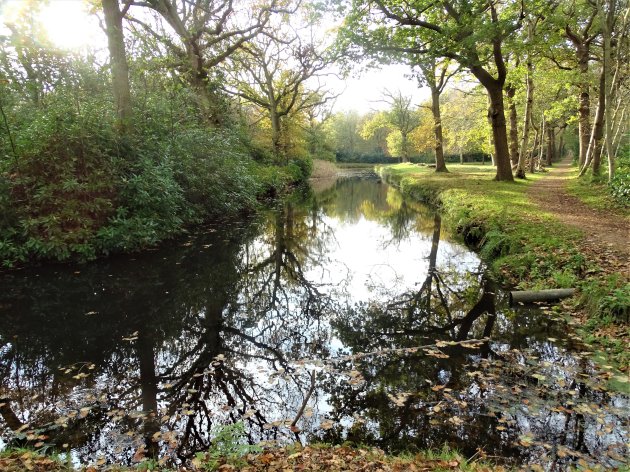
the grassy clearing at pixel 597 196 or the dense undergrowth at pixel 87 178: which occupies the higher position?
the dense undergrowth at pixel 87 178

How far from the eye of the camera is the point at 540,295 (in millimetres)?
6711

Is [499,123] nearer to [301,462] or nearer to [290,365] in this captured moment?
[290,365]

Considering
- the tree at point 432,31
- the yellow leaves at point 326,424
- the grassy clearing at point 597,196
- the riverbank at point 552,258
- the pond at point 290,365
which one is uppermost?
the tree at point 432,31

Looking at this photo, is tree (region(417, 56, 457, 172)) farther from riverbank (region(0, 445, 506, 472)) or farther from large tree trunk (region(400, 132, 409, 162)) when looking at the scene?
large tree trunk (region(400, 132, 409, 162))

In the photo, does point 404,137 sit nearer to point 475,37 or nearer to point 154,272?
point 475,37

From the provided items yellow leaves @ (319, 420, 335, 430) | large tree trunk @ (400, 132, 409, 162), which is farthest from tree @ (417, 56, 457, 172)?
large tree trunk @ (400, 132, 409, 162)

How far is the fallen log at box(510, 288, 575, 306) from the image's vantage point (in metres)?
6.63

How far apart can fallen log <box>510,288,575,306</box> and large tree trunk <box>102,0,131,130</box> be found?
10882mm

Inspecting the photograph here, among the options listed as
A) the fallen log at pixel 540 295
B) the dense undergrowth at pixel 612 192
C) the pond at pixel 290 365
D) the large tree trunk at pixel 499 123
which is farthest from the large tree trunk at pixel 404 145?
the fallen log at pixel 540 295

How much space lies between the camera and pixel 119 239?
10.1 m

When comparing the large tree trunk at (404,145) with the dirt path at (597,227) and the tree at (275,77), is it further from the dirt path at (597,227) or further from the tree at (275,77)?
the dirt path at (597,227)

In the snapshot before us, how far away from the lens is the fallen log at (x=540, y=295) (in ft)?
21.8

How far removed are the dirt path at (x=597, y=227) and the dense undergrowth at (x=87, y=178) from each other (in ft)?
33.5

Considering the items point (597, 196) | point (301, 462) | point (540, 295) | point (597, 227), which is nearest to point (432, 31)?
point (597, 196)
